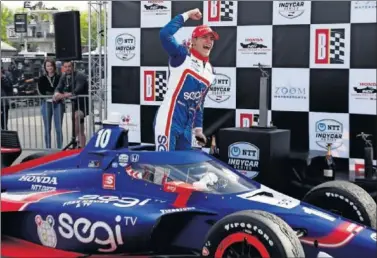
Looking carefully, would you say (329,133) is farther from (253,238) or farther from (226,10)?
(253,238)

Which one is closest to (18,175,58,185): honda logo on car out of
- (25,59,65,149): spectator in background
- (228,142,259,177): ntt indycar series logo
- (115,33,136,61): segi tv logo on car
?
(228,142,259,177): ntt indycar series logo

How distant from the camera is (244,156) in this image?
5.08 meters

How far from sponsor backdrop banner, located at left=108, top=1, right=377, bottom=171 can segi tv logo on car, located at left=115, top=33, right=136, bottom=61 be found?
12mm

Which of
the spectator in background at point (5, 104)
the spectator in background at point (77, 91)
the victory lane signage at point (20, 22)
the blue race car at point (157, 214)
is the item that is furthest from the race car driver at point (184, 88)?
the victory lane signage at point (20, 22)

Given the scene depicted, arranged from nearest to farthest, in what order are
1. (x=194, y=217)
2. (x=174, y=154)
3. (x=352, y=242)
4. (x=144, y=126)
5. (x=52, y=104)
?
(x=352, y=242), (x=194, y=217), (x=174, y=154), (x=144, y=126), (x=52, y=104)

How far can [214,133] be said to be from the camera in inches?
243

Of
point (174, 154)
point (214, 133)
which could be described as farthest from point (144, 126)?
point (174, 154)

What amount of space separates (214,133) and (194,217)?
107 inches

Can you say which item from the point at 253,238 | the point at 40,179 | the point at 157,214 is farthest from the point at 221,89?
the point at 253,238

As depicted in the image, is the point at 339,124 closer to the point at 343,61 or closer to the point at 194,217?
the point at 343,61

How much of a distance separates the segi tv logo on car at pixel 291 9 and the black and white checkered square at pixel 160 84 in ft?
4.83

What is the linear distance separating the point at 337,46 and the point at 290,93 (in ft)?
2.06

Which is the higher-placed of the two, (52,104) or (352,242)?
(52,104)

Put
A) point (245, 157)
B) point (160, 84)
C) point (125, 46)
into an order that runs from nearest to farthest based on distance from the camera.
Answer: point (245, 157) → point (160, 84) → point (125, 46)
